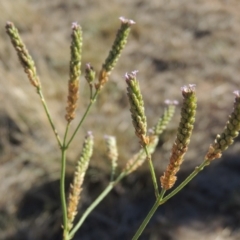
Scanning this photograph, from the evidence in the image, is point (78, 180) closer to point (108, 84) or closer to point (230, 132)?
point (230, 132)

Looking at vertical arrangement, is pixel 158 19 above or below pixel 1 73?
below

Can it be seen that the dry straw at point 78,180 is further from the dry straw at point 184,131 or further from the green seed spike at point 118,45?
the dry straw at point 184,131

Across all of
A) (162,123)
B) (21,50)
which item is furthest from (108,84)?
(21,50)

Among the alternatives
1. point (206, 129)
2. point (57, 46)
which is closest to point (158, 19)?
point (57, 46)

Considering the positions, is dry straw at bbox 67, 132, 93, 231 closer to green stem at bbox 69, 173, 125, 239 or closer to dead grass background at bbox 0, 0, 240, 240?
green stem at bbox 69, 173, 125, 239

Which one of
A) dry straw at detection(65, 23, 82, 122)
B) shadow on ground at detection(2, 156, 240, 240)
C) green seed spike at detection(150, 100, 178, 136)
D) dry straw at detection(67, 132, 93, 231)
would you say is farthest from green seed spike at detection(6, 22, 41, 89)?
shadow on ground at detection(2, 156, 240, 240)

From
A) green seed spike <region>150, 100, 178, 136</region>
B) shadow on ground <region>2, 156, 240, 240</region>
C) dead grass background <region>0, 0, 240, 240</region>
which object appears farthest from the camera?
dead grass background <region>0, 0, 240, 240</region>

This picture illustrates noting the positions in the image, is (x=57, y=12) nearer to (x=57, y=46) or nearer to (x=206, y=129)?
(x=57, y=46)
